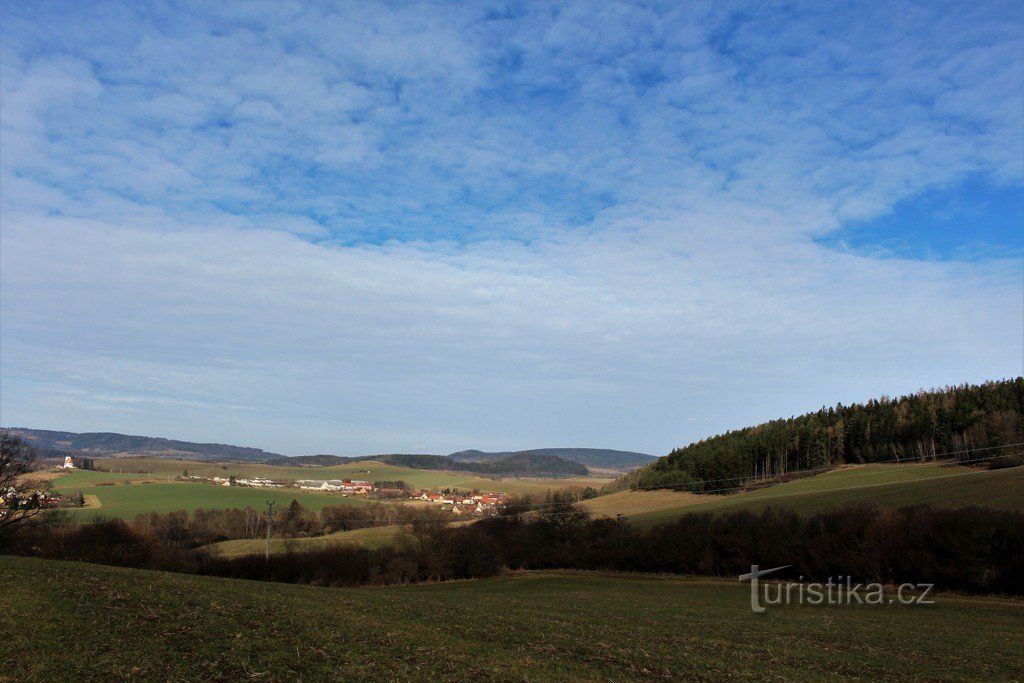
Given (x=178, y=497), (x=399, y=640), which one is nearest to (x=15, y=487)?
(x=399, y=640)

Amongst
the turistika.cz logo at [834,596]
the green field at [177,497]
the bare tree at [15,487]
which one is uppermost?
the bare tree at [15,487]

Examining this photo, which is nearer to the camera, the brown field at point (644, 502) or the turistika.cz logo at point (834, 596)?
the turistika.cz logo at point (834, 596)

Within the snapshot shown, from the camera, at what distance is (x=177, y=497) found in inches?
4417

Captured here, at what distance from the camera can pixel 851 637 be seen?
58.4 ft

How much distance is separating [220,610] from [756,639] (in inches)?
516

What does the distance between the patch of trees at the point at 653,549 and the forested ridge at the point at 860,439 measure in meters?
46.0

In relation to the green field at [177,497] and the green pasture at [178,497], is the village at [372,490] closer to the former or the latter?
the green field at [177,497]

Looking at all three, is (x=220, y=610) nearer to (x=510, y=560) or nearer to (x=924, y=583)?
(x=924, y=583)

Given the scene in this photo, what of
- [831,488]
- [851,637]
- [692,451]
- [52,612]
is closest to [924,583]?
[851,637]

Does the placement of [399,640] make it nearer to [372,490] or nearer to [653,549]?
[653,549]

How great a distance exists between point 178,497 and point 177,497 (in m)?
0.21

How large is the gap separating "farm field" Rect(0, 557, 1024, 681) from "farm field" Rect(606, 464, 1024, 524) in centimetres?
4394

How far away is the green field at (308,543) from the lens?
68.4 m

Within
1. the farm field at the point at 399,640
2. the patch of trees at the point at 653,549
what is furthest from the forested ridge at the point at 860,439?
the farm field at the point at 399,640
